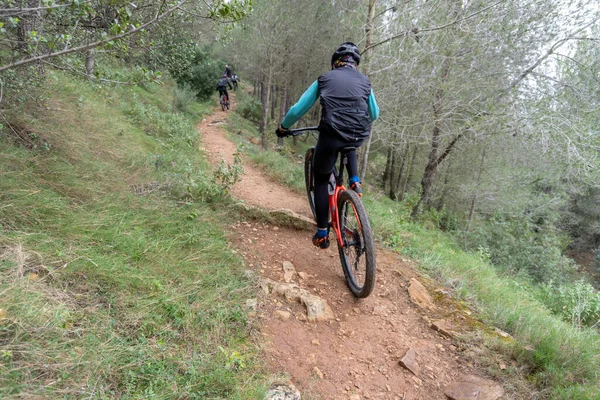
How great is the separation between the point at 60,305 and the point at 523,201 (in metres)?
15.8

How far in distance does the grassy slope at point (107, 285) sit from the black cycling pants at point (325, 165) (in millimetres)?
1018

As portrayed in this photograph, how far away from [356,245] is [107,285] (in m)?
2.02

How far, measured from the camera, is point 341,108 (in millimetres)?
2611

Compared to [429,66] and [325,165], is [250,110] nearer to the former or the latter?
[429,66]

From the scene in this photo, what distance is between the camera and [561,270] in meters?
10.5

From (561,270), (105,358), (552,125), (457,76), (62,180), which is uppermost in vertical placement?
(457,76)

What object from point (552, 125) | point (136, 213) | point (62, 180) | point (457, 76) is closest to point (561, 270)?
point (552, 125)

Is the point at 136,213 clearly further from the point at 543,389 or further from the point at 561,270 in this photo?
the point at 561,270

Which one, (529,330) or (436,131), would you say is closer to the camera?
(529,330)

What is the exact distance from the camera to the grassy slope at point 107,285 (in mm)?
1482

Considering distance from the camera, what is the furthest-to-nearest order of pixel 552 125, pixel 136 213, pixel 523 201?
pixel 523 201 → pixel 552 125 → pixel 136 213

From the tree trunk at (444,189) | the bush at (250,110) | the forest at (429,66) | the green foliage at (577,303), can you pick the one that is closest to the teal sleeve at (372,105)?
the forest at (429,66)

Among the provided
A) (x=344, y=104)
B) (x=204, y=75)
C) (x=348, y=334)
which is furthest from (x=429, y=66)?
(x=204, y=75)

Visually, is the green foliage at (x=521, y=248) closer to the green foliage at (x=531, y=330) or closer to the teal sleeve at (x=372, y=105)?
the green foliage at (x=531, y=330)
